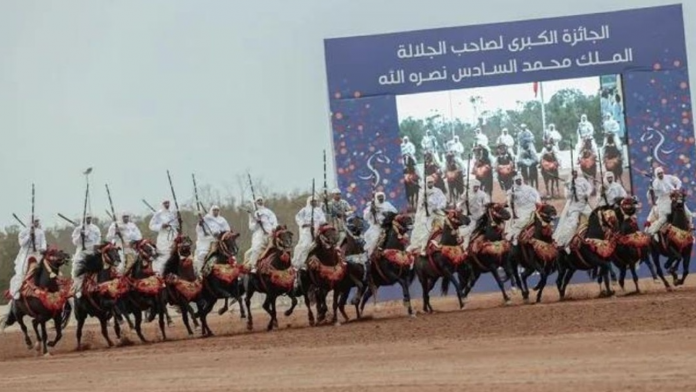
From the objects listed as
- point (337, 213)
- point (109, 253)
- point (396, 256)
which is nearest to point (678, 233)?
point (396, 256)

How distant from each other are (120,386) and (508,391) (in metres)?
6.47

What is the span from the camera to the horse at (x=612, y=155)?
41.1 m

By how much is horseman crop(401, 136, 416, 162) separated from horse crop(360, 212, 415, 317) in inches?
451

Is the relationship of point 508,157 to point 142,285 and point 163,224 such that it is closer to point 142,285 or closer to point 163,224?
point 163,224

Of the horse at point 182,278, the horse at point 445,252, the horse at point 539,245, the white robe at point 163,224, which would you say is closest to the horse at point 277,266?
the horse at point 182,278

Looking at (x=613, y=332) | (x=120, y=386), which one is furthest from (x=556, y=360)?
(x=120, y=386)

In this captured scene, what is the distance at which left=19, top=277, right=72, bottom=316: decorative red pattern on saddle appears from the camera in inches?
1093

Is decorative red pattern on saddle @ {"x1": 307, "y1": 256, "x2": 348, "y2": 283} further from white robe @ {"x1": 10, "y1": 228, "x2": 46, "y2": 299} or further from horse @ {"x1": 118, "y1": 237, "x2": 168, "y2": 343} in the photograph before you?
white robe @ {"x1": 10, "y1": 228, "x2": 46, "y2": 299}

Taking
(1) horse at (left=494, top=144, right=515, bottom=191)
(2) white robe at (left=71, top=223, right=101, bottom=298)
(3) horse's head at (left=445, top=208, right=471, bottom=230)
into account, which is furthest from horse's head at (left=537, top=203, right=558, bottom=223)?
(1) horse at (left=494, top=144, right=515, bottom=191)

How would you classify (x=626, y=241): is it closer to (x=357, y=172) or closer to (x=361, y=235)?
(x=361, y=235)

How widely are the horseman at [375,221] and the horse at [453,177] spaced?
789 centimetres

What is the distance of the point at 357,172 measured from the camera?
4178 cm

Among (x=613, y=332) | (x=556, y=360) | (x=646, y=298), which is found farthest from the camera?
(x=646, y=298)

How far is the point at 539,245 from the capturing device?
3109cm
